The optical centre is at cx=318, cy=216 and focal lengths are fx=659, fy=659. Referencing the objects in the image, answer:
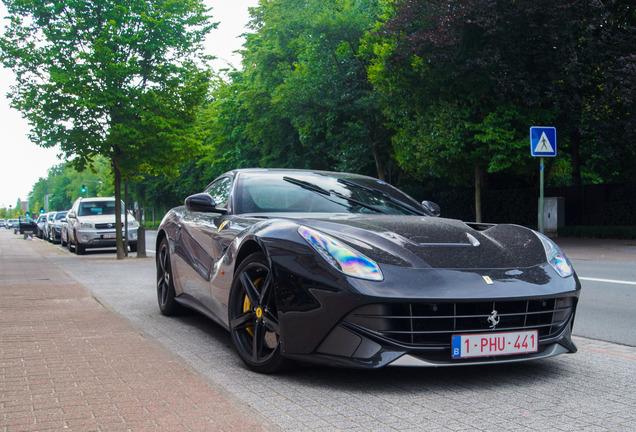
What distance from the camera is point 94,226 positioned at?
21.3m

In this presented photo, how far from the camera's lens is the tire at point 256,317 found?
4141 mm

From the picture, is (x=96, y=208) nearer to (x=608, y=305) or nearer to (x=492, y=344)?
(x=608, y=305)

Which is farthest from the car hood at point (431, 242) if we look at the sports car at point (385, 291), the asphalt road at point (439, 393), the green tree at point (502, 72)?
the green tree at point (502, 72)

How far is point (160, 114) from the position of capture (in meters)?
17.5

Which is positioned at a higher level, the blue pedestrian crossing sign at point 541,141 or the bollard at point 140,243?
the blue pedestrian crossing sign at point 541,141

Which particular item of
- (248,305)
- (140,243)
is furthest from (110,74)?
(248,305)

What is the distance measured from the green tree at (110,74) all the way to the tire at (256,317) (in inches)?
512

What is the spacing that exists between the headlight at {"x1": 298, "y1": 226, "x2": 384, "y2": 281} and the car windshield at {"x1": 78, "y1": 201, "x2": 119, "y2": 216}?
64.6 ft

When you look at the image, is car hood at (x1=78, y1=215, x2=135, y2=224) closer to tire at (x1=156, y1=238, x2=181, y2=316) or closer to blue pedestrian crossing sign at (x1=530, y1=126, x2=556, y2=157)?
blue pedestrian crossing sign at (x1=530, y1=126, x2=556, y2=157)

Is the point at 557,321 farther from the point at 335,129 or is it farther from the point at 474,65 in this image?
the point at 335,129

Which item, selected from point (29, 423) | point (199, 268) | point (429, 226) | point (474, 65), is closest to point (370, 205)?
point (429, 226)

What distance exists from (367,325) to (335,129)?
93.6 ft

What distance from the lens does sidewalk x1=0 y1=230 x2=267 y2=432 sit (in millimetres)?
3238

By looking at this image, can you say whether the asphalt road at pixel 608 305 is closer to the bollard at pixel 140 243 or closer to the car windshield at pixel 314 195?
the car windshield at pixel 314 195
